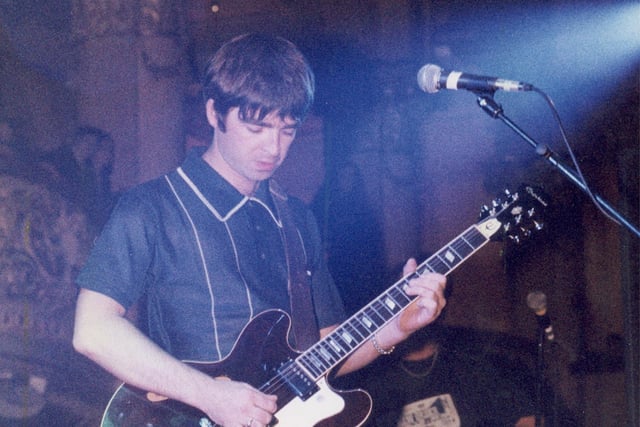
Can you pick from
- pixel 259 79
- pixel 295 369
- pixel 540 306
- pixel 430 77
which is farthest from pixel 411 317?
pixel 259 79

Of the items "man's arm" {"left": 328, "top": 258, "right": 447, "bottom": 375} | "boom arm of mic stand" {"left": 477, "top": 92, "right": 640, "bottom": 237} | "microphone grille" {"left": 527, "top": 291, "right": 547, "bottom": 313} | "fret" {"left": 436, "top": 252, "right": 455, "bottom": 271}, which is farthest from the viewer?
"microphone grille" {"left": 527, "top": 291, "right": 547, "bottom": 313}

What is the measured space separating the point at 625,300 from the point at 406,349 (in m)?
1.13

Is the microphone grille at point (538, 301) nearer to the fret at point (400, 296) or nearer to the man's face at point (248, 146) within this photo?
the fret at point (400, 296)

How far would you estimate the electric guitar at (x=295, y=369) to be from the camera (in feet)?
5.36

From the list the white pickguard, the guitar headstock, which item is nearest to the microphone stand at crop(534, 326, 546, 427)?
the guitar headstock

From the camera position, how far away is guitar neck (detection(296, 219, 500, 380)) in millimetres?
1869

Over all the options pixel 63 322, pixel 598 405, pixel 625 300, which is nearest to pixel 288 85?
pixel 63 322

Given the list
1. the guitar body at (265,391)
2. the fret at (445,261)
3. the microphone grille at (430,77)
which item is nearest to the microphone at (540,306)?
the fret at (445,261)

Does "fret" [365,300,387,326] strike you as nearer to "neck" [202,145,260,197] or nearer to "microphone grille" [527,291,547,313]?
"neck" [202,145,260,197]

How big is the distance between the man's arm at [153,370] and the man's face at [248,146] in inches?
24.4

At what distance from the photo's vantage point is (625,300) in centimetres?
297

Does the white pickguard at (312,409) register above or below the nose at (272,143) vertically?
below

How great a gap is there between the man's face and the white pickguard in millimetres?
741

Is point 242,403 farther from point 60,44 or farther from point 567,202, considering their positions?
point 567,202
